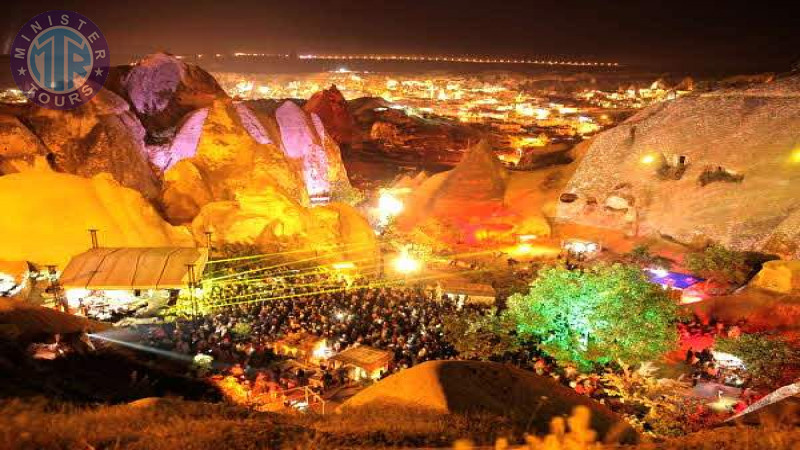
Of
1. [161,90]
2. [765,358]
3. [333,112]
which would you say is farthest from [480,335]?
[333,112]

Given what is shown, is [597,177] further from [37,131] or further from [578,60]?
[578,60]

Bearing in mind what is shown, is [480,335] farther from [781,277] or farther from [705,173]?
[705,173]

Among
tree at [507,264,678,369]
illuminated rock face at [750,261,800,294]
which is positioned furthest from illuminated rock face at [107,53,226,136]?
illuminated rock face at [750,261,800,294]

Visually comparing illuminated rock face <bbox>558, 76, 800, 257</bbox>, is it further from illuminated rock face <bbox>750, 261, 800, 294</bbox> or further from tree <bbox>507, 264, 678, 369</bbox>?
tree <bbox>507, 264, 678, 369</bbox>

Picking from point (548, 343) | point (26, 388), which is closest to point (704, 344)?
point (548, 343)

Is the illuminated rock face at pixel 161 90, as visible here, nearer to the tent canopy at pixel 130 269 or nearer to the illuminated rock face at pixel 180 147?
the illuminated rock face at pixel 180 147

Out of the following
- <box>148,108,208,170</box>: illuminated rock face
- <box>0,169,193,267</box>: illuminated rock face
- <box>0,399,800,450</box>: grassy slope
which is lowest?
<box>0,399,800,450</box>: grassy slope

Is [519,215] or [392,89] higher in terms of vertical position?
[392,89]
